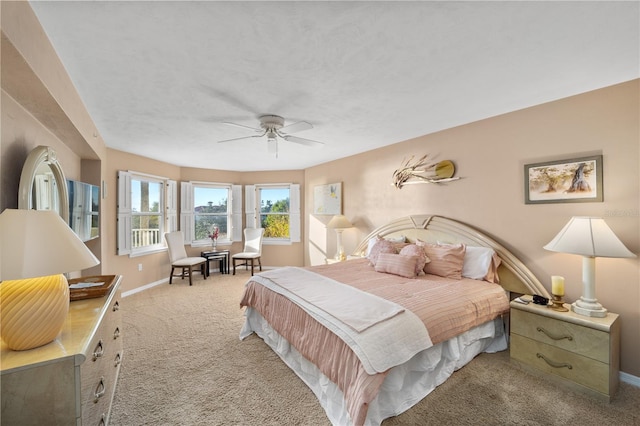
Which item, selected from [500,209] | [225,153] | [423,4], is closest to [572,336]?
[500,209]

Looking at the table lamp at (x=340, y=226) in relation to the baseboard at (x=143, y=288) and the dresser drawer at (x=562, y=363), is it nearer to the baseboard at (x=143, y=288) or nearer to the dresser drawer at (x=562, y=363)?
the dresser drawer at (x=562, y=363)

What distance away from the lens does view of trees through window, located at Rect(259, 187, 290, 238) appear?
255 inches

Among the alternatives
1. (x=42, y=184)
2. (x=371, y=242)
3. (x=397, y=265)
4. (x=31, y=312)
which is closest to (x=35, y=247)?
(x=31, y=312)

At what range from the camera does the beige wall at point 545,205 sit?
218 centimetres

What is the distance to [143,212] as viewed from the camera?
198 inches

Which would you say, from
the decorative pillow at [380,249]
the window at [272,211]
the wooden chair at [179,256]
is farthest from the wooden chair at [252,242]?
the decorative pillow at [380,249]

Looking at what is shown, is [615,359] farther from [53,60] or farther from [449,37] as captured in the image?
[53,60]

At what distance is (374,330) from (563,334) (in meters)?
1.66

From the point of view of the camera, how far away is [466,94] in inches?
95.3

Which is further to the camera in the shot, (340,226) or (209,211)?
(209,211)

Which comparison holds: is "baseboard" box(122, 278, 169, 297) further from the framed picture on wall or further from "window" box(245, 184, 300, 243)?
the framed picture on wall

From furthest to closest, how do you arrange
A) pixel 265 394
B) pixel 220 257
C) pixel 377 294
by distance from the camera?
pixel 220 257
pixel 377 294
pixel 265 394

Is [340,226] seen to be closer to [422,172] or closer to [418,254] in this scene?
[422,172]

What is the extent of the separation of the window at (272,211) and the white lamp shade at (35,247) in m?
5.10
